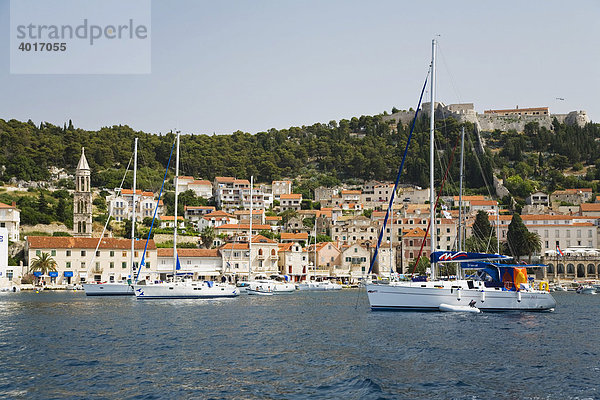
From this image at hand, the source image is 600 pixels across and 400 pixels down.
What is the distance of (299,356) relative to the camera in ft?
68.1

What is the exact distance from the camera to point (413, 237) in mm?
86938

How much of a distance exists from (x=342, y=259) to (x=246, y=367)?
6619cm

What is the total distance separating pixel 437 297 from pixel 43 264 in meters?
46.4

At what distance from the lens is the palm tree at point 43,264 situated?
6531cm

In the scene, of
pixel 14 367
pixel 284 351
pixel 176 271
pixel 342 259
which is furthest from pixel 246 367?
pixel 342 259

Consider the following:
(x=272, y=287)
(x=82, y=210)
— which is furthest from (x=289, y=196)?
(x=272, y=287)

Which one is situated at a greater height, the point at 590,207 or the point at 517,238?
the point at 590,207

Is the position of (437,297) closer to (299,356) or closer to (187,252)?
(299,356)

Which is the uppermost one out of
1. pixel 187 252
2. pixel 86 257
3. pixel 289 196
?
pixel 289 196

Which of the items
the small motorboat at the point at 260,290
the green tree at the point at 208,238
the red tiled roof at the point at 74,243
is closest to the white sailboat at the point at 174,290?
the small motorboat at the point at 260,290

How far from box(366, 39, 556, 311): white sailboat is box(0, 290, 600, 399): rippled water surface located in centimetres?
76

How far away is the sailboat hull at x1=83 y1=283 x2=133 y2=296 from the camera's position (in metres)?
52.4

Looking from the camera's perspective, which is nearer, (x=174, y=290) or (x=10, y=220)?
(x=174, y=290)

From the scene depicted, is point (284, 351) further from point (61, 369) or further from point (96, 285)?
point (96, 285)
